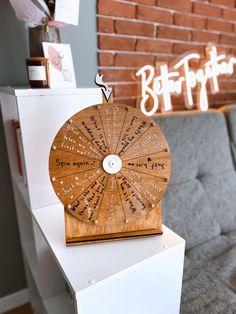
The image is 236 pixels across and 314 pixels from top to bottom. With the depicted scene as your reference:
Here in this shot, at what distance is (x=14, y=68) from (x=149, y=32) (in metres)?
0.71

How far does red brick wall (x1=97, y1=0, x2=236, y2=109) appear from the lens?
1.16m

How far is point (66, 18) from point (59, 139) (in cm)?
48

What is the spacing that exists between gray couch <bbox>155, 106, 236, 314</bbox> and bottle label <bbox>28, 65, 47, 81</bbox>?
23.3 inches

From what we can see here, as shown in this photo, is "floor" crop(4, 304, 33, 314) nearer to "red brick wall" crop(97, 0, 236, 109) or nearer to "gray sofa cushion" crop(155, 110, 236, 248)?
"gray sofa cushion" crop(155, 110, 236, 248)

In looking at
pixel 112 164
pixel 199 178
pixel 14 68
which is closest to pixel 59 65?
pixel 14 68

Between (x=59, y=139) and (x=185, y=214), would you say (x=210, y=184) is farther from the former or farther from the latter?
(x=59, y=139)

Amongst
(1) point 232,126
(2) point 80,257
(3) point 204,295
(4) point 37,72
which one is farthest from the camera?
(1) point 232,126

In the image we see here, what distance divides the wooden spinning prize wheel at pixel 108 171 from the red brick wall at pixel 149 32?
2.25 ft

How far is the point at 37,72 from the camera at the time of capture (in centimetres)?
73

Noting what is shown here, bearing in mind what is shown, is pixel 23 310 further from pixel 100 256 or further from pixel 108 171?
pixel 108 171

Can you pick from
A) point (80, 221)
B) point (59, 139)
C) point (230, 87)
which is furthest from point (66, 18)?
point (230, 87)

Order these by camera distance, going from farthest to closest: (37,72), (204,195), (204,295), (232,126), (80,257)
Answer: (232,126) < (204,195) < (204,295) < (37,72) < (80,257)

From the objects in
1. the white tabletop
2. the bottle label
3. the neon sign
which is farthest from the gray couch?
the bottle label

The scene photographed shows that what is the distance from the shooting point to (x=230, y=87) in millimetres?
1683
